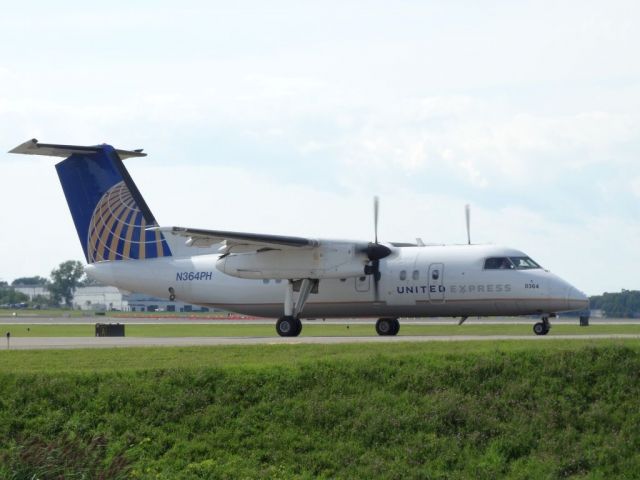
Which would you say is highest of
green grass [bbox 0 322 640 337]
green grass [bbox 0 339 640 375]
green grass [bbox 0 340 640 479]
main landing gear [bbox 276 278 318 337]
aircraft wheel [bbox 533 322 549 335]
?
main landing gear [bbox 276 278 318 337]

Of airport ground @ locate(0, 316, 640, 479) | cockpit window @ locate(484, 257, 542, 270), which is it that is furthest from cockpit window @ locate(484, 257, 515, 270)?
airport ground @ locate(0, 316, 640, 479)

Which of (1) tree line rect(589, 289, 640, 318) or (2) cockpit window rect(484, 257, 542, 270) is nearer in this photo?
(2) cockpit window rect(484, 257, 542, 270)

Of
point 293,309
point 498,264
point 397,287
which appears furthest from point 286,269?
point 498,264

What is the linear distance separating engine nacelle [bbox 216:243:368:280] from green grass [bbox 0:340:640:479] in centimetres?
1740

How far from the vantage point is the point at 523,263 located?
128ft

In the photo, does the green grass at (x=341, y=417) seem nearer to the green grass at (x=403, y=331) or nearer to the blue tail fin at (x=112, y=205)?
the green grass at (x=403, y=331)

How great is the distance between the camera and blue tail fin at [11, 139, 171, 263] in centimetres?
4500

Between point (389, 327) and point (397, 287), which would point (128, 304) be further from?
point (397, 287)

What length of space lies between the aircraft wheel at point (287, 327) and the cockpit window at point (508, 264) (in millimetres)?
7940

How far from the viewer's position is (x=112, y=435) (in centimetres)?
1961

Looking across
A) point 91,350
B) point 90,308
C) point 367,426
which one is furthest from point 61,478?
point 90,308

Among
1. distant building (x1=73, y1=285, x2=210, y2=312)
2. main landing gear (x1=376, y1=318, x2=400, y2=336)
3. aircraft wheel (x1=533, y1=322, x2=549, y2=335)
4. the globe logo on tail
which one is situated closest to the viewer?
aircraft wheel (x1=533, y1=322, x2=549, y2=335)

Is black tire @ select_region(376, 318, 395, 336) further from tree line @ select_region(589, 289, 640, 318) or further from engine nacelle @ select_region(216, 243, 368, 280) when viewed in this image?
tree line @ select_region(589, 289, 640, 318)

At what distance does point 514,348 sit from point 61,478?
1020 centimetres
